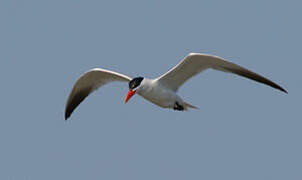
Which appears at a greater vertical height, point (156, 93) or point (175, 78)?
point (175, 78)

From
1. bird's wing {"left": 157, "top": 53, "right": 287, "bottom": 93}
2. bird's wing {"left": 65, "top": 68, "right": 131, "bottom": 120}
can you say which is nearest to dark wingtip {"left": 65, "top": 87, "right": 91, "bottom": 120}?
bird's wing {"left": 65, "top": 68, "right": 131, "bottom": 120}

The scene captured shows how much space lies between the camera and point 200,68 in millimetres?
13516

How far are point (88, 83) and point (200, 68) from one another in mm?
3291

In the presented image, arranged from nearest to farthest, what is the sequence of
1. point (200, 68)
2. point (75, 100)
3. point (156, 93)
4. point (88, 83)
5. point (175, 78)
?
1. point (200, 68)
2. point (156, 93)
3. point (175, 78)
4. point (88, 83)
5. point (75, 100)

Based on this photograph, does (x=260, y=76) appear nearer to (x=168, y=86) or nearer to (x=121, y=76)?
(x=168, y=86)

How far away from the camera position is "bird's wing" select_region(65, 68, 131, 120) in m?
14.9

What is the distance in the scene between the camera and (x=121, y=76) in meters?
14.6

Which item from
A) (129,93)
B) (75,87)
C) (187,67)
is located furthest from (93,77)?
(187,67)

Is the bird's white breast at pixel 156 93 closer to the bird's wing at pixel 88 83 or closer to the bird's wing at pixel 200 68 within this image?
the bird's wing at pixel 200 68

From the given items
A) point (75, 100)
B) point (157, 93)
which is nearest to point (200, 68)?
point (157, 93)

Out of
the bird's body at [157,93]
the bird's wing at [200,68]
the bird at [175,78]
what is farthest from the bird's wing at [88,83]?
the bird's wing at [200,68]

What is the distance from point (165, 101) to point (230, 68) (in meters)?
1.70

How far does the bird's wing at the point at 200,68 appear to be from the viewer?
13039 millimetres

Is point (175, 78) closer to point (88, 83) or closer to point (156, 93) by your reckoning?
point (156, 93)
